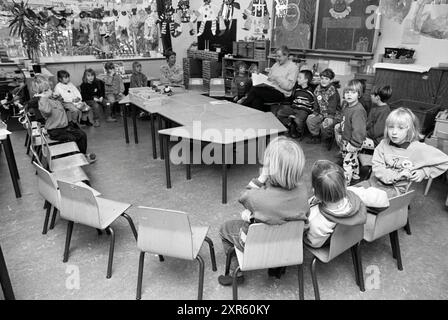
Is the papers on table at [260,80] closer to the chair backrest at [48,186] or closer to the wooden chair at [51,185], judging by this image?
the wooden chair at [51,185]

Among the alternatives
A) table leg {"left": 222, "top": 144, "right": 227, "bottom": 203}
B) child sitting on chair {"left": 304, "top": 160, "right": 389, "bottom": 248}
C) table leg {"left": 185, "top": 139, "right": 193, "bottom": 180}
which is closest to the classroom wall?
table leg {"left": 185, "top": 139, "right": 193, "bottom": 180}

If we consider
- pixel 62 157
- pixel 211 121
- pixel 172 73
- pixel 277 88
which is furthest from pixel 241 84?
pixel 62 157

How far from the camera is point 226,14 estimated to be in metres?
6.83

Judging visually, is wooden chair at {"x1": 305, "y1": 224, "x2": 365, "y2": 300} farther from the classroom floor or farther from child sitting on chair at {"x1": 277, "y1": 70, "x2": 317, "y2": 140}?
child sitting on chair at {"x1": 277, "y1": 70, "x2": 317, "y2": 140}

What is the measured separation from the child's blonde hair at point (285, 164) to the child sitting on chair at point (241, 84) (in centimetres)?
356

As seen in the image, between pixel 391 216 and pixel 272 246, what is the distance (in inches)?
31.7

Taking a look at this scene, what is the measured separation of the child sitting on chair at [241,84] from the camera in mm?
5465

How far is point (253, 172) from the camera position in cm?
376

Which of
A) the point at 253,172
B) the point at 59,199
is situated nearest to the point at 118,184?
the point at 59,199

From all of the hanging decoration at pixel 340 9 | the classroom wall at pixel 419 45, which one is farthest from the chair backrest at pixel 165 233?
the hanging decoration at pixel 340 9

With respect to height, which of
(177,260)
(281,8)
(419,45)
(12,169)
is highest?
(281,8)

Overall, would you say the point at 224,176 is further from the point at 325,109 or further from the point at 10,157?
the point at 325,109
